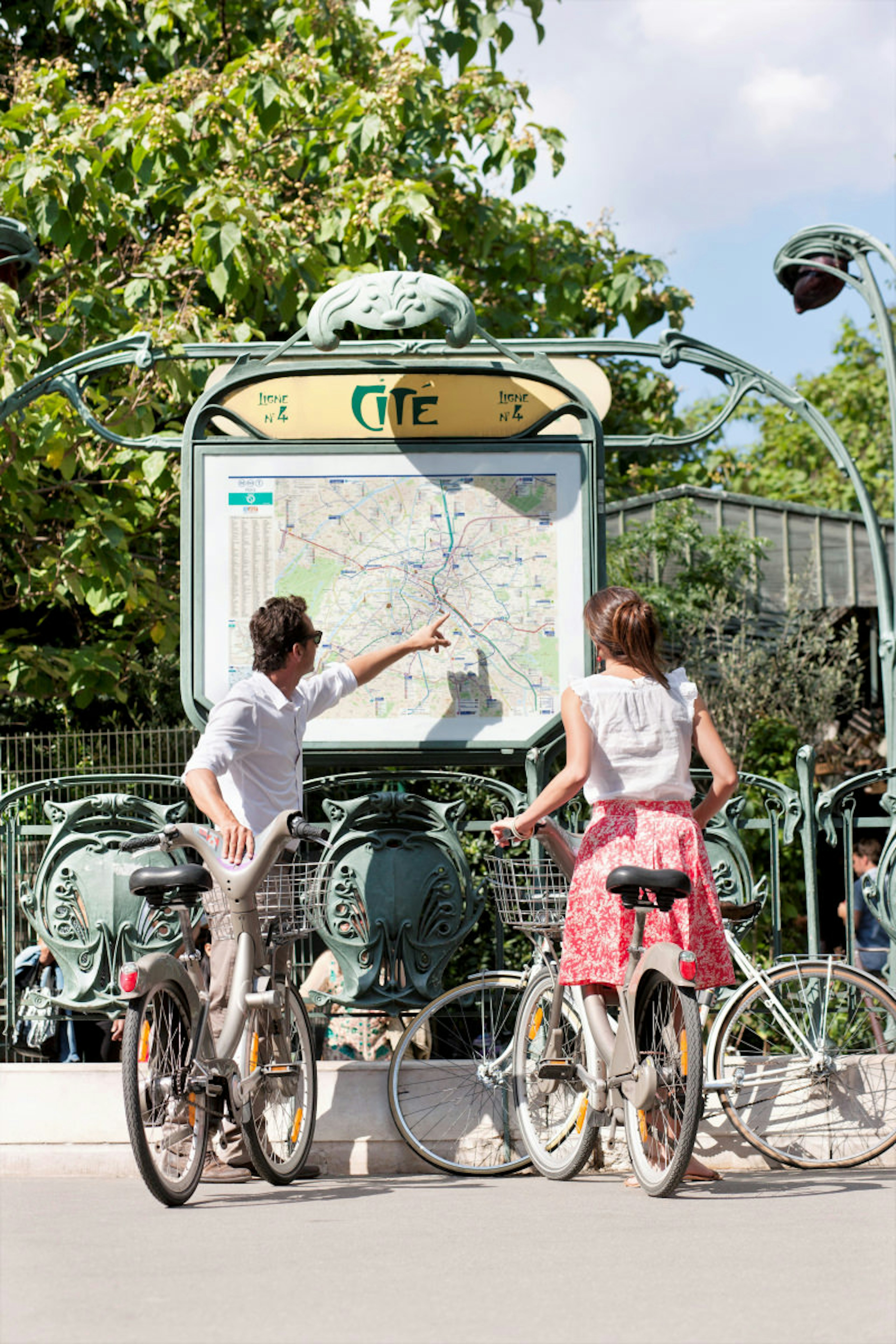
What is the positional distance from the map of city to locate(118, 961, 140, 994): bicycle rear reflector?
2.23 metres

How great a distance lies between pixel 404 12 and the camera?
1260cm

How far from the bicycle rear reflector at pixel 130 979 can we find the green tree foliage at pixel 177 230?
17.5 ft

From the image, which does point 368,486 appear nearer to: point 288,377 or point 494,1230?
point 288,377

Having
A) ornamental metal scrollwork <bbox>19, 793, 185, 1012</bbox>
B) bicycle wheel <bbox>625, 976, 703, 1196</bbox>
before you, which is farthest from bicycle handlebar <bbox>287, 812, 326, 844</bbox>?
ornamental metal scrollwork <bbox>19, 793, 185, 1012</bbox>

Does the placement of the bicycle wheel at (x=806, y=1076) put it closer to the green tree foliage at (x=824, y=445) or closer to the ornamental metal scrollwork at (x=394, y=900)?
the ornamental metal scrollwork at (x=394, y=900)

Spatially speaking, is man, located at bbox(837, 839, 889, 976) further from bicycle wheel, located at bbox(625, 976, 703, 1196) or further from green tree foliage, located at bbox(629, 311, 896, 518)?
green tree foliage, located at bbox(629, 311, 896, 518)

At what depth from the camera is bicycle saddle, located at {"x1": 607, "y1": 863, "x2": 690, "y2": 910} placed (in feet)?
15.9

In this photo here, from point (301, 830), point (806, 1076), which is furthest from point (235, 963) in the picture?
point (806, 1076)

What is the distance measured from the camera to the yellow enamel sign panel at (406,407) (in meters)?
7.08

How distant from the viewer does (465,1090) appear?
19.0 feet

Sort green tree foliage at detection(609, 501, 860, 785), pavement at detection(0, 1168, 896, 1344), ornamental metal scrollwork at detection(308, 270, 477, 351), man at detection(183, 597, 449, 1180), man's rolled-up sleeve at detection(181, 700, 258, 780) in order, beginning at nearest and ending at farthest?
pavement at detection(0, 1168, 896, 1344), man at detection(183, 597, 449, 1180), man's rolled-up sleeve at detection(181, 700, 258, 780), ornamental metal scrollwork at detection(308, 270, 477, 351), green tree foliage at detection(609, 501, 860, 785)

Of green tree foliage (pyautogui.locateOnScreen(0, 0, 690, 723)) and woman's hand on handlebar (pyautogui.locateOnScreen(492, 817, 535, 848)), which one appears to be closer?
woman's hand on handlebar (pyautogui.locateOnScreen(492, 817, 535, 848))

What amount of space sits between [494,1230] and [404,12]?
33.9ft

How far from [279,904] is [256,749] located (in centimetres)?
56
